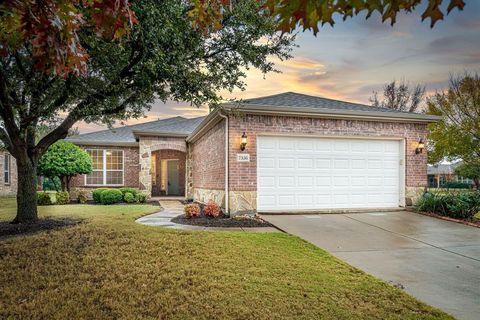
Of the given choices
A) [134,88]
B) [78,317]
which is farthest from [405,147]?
[78,317]

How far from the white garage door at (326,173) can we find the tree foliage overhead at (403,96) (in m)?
21.2

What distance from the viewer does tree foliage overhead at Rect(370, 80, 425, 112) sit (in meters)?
28.8

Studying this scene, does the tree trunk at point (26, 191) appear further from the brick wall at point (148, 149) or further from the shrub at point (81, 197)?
the brick wall at point (148, 149)

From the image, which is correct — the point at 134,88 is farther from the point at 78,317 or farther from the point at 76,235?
the point at 78,317

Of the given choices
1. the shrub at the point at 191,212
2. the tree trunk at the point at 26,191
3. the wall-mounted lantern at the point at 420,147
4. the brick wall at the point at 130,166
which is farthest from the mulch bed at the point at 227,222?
the brick wall at the point at 130,166

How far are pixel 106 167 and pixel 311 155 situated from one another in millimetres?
11377

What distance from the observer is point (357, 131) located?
9.97 meters

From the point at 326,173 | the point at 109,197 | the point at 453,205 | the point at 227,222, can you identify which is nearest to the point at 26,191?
the point at 227,222

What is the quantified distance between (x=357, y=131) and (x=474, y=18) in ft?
13.2

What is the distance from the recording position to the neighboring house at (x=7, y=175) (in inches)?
728

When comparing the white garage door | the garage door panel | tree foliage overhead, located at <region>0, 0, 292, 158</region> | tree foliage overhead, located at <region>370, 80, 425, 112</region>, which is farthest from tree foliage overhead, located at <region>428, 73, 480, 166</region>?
tree foliage overhead, located at <region>0, 0, 292, 158</region>

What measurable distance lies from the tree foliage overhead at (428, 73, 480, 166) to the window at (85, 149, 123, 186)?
20.3 metres

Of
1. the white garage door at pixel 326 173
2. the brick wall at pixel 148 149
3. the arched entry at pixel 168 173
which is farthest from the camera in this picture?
the arched entry at pixel 168 173

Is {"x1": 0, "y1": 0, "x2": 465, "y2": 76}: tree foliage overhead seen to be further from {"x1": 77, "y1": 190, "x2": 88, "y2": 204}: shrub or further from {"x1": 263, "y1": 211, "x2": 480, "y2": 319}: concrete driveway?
{"x1": 77, "y1": 190, "x2": 88, "y2": 204}: shrub
